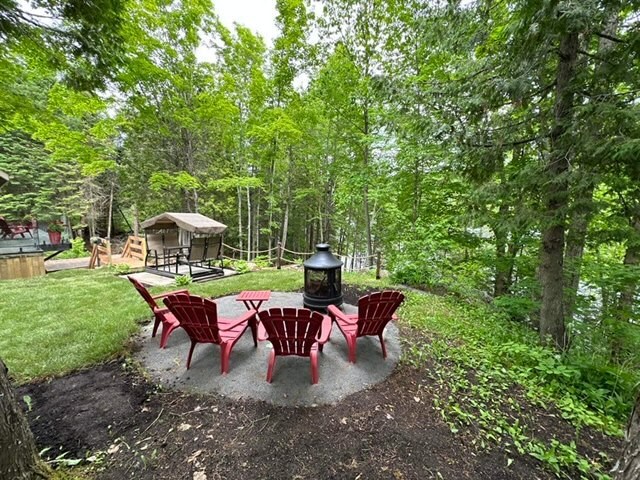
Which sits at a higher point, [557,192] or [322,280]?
[557,192]

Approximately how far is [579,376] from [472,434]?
1.79 meters

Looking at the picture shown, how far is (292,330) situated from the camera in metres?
2.56

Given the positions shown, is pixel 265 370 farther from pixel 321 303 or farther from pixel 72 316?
pixel 72 316

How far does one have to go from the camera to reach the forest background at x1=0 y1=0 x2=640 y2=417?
2.77 m

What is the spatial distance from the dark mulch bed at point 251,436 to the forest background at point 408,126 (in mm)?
2087

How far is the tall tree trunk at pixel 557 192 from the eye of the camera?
2963 mm

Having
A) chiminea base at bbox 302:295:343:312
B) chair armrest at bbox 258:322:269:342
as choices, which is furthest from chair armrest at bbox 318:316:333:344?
chiminea base at bbox 302:295:343:312

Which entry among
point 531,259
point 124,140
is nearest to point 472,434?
point 531,259

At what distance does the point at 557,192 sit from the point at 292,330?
336 cm

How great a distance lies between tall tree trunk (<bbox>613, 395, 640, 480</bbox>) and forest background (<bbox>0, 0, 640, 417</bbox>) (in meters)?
2.01

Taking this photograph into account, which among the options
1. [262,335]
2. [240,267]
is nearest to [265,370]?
[262,335]

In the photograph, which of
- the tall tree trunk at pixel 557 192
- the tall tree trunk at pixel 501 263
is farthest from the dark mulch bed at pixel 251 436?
the tall tree trunk at pixel 501 263

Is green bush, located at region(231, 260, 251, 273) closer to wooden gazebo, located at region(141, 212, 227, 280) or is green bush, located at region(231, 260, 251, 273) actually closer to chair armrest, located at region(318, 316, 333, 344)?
wooden gazebo, located at region(141, 212, 227, 280)

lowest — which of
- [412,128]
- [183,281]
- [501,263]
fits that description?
[183,281]
